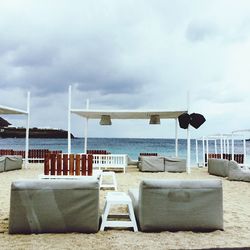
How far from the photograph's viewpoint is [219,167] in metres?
12.9

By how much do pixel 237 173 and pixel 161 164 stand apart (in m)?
3.79

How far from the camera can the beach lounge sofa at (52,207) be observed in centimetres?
462

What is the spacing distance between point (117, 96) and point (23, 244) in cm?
2084

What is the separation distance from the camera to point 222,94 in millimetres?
20312

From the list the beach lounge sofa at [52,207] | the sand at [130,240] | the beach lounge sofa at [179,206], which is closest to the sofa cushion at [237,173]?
the sand at [130,240]

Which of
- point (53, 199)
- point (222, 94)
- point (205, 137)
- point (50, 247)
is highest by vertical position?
point (222, 94)

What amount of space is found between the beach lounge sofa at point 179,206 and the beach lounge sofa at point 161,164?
957 centimetres

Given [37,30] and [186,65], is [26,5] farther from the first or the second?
[186,65]

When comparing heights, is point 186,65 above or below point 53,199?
above

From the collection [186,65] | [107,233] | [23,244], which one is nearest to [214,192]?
[107,233]

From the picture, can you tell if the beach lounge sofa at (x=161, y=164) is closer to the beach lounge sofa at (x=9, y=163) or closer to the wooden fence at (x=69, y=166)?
the beach lounge sofa at (x=9, y=163)

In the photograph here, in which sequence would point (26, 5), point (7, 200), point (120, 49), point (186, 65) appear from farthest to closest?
point (186, 65)
point (120, 49)
point (26, 5)
point (7, 200)

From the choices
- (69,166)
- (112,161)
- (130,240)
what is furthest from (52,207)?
(112,161)

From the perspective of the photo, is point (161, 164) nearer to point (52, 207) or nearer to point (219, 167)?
point (219, 167)
